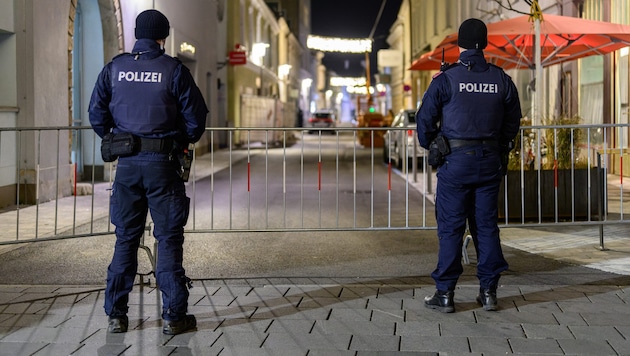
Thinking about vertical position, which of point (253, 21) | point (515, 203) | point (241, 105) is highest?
point (253, 21)

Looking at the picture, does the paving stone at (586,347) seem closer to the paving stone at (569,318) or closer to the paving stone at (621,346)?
the paving stone at (621,346)

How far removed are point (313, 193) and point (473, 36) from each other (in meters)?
8.98

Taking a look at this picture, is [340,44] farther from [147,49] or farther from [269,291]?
[147,49]

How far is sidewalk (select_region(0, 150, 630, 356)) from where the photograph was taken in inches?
188

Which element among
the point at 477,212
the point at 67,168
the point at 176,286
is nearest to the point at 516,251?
the point at 477,212

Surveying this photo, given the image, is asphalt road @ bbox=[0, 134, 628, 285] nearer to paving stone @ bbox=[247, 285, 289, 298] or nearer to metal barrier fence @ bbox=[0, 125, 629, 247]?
metal barrier fence @ bbox=[0, 125, 629, 247]

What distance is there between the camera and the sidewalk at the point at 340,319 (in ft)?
15.7

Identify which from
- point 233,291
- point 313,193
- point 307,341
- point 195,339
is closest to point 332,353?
point 307,341

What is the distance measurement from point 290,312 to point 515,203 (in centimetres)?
477

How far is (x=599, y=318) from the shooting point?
17.7ft

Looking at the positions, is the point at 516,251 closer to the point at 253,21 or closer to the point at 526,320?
the point at 526,320

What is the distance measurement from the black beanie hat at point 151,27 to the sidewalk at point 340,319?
1.83 m

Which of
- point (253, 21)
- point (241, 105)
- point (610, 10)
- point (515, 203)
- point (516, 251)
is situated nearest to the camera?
point (516, 251)

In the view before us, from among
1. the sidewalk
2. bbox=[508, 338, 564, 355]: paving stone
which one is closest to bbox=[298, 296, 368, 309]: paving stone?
the sidewalk
